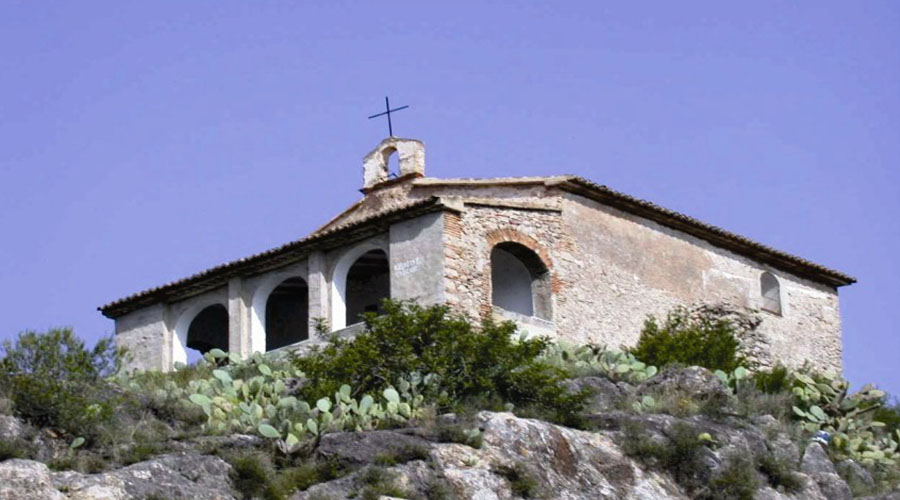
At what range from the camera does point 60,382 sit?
24.8m

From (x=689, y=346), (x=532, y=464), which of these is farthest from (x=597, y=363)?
(x=532, y=464)

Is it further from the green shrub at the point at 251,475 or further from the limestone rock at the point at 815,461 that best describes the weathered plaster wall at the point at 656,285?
the green shrub at the point at 251,475

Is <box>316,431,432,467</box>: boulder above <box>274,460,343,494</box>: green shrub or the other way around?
above

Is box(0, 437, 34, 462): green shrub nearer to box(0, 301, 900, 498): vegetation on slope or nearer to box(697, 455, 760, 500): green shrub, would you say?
box(0, 301, 900, 498): vegetation on slope

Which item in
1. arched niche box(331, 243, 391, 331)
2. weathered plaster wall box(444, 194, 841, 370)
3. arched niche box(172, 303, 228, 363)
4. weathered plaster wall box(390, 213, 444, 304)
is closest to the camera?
weathered plaster wall box(390, 213, 444, 304)

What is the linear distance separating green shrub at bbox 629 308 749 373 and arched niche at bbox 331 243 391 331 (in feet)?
17.0

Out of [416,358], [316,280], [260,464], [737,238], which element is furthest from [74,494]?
[737,238]

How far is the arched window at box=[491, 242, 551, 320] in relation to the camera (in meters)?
34.6

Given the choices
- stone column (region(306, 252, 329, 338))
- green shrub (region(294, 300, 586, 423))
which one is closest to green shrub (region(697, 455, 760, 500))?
green shrub (region(294, 300, 586, 423))

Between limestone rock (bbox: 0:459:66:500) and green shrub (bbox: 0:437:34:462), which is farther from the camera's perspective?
green shrub (bbox: 0:437:34:462)

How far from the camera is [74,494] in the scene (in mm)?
21812

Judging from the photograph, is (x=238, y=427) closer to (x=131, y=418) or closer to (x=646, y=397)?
(x=131, y=418)

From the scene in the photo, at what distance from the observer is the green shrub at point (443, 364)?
90.8 ft

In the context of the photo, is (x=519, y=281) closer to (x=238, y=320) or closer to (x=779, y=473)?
(x=238, y=320)
